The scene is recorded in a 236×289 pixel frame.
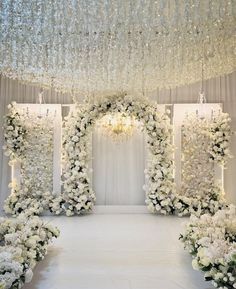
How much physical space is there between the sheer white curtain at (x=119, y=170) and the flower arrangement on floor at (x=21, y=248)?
325 cm

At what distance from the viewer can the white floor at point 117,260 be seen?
11.4 ft

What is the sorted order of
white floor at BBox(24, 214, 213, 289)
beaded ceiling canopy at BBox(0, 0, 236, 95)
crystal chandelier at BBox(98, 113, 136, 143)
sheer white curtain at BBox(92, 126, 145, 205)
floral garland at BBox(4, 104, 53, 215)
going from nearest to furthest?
white floor at BBox(24, 214, 213, 289) < beaded ceiling canopy at BBox(0, 0, 236, 95) < floral garland at BBox(4, 104, 53, 215) < crystal chandelier at BBox(98, 113, 136, 143) < sheer white curtain at BBox(92, 126, 145, 205)

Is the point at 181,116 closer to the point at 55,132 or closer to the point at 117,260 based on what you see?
the point at 55,132

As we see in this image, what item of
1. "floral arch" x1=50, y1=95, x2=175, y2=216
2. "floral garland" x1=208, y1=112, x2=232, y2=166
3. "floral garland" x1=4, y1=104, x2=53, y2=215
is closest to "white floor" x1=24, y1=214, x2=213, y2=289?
"floral arch" x1=50, y1=95, x2=175, y2=216

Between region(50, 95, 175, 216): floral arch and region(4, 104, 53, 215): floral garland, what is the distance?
1.13 feet

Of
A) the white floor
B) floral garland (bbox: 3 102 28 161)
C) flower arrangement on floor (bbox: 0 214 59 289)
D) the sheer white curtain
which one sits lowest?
the white floor

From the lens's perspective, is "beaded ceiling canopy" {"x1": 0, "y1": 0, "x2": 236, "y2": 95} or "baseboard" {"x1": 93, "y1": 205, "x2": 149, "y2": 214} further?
"baseboard" {"x1": 93, "y1": 205, "x2": 149, "y2": 214}

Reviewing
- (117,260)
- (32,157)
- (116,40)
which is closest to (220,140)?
(32,157)

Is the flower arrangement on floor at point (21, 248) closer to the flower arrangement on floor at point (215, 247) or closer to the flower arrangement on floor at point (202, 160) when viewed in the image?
the flower arrangement on floor at point (215, 247)

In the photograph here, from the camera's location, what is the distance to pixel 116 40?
4359 millimetres

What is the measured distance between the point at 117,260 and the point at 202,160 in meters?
3.89

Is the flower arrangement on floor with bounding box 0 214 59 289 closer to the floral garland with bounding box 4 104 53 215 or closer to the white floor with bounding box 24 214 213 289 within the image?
the white floor with bounding box 24 214 213 289

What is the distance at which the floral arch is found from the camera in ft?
24.1

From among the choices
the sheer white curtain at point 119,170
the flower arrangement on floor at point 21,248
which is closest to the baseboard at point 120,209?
the sheer white curtain at point 119,170
